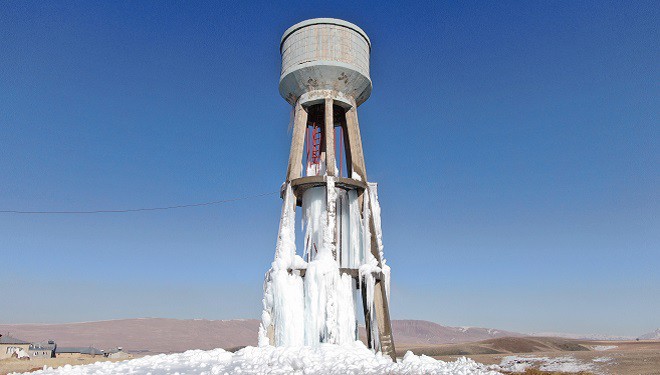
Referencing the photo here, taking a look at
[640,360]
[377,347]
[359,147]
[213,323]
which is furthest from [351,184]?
[213,323]

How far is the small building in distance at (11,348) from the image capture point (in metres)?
38.2

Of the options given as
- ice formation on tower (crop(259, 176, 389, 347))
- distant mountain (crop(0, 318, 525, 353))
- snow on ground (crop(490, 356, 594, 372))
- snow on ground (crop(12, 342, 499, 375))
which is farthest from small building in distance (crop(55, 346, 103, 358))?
distant mountain (crop(0, 318, 525, 353))

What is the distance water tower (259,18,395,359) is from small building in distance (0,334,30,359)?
34122 mm

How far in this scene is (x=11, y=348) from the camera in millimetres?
39250

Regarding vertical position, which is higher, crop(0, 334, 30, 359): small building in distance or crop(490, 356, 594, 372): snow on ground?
crop(0, 334, 30, 359): small building in distance

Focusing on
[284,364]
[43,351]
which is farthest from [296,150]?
[43,351]

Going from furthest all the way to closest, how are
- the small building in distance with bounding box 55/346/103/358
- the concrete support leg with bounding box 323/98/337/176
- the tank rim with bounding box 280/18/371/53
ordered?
the small building in distance with bounding box 55/346/103/358, the tank rim with bounding box 280/18/371/53, the concrete support leg with bounding box 323/98/337/176

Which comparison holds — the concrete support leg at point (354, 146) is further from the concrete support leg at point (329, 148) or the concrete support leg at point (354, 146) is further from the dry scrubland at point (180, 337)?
the dry scrubland at point (180, 337)

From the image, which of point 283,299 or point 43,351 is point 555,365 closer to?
point 283,299

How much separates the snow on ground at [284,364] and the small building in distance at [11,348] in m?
32.5

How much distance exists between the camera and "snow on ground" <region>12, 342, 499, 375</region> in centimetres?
1162

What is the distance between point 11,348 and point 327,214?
37.3 m

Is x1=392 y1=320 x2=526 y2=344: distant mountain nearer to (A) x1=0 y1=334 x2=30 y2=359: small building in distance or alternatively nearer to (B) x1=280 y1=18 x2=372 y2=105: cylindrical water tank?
(A) x1=0 y1=334 x2=30 y2=359: small building in distance

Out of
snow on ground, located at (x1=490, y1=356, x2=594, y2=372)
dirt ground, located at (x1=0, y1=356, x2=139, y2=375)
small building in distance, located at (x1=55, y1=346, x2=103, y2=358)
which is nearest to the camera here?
dirt ground, located at (x1=0, y1=356, x2=139, y2=375)
